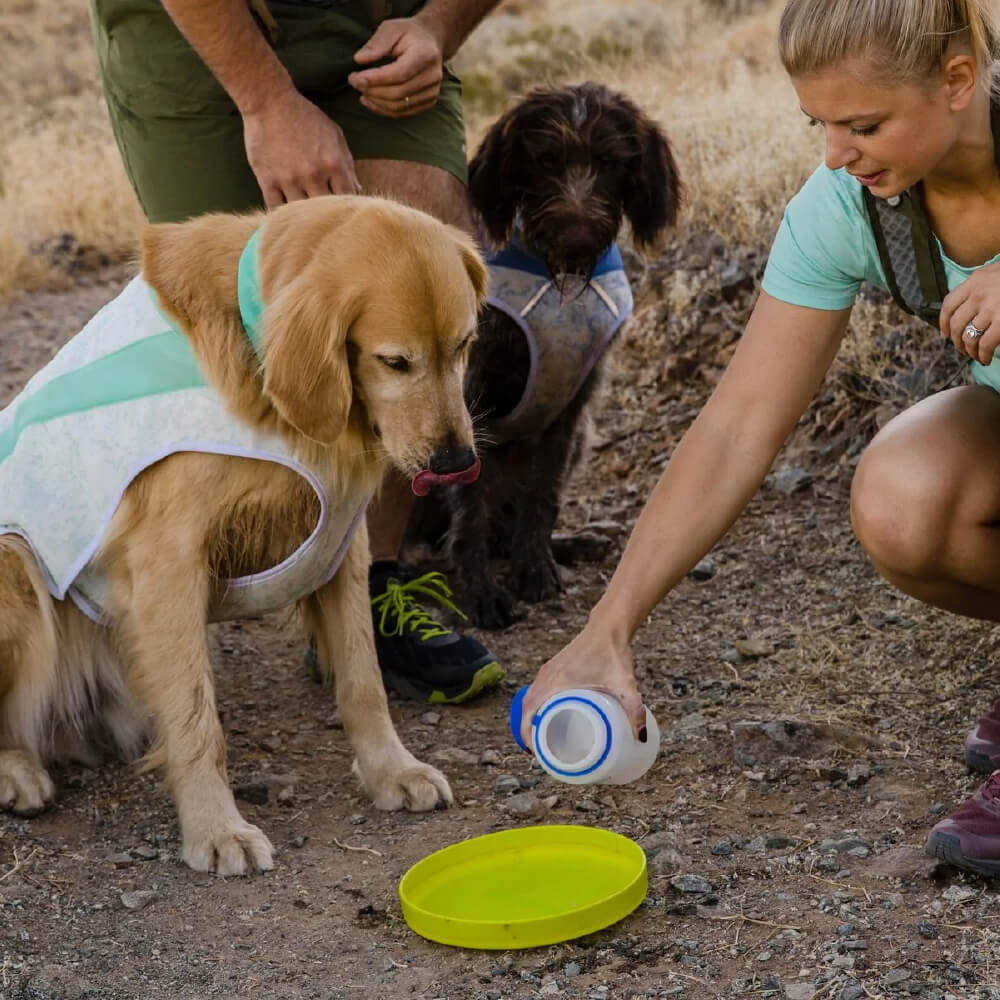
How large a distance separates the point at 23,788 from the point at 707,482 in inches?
64.0

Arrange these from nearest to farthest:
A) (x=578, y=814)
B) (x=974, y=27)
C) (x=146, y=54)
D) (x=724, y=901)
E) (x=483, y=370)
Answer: (x=974, y=27)
(x=724, y=901)
(x=578, y=814)
(x=146, y=54)
(x=483, y=370)

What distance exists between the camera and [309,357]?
275cm

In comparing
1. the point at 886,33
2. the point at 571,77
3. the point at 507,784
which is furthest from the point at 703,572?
the point at 571,77

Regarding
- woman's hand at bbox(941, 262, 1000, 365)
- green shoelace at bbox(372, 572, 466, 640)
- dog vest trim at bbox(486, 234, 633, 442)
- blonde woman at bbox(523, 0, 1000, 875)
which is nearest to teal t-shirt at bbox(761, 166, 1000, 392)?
blonde woman at bbox(523, 0, 1000, 875)

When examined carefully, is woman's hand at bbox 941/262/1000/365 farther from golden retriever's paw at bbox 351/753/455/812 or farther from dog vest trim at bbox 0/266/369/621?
golden retriever's paw at bbox 351/753/455/812

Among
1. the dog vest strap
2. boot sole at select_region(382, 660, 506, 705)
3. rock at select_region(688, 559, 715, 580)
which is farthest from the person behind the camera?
rock at select_region(688, 559, 715, 580)

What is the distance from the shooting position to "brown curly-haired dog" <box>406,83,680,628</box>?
14.2ft

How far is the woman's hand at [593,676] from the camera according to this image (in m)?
2.32

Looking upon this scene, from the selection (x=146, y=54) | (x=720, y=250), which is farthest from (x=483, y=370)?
(x=720, y=250)

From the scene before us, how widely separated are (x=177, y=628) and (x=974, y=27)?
1.90 metres

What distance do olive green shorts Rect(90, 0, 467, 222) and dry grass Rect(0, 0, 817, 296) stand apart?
250 centimetres

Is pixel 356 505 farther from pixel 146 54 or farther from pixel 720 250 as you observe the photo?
pixel 720 250

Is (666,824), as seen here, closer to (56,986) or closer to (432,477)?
(432,477)

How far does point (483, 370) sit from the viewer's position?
4414 mm
